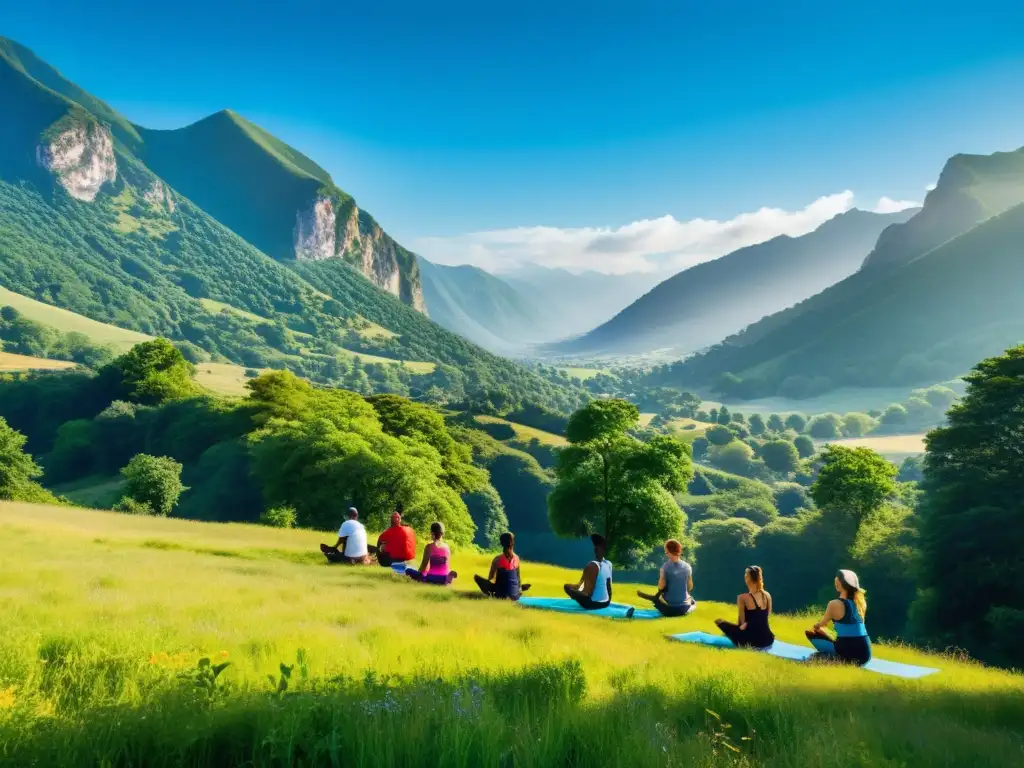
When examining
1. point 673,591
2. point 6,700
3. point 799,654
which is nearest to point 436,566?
point 673,591

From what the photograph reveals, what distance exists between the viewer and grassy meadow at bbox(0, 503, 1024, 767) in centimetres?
389

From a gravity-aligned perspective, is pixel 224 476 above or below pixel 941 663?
below

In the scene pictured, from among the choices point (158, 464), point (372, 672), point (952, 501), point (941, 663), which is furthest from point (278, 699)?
point (158, 464)

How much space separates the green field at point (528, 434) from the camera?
518 feet

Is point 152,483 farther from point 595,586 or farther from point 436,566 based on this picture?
→ point 595,586

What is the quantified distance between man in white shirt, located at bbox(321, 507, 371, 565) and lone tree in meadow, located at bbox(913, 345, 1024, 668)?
29.2 m

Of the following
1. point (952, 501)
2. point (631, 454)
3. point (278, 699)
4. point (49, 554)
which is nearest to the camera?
point (278, 699)

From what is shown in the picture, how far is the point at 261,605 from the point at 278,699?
7701 millimetres

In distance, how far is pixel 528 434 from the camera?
6407 inches

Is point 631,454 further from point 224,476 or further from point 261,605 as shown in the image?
point 224,476

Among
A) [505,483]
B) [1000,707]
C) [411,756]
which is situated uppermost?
[411,756]

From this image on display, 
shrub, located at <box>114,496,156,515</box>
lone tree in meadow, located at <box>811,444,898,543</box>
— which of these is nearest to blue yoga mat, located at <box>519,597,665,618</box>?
shrub, located at <box>114,496,156,515</box>

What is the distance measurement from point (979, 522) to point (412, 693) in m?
Answer: 39.5

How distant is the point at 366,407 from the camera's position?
2810 inches
